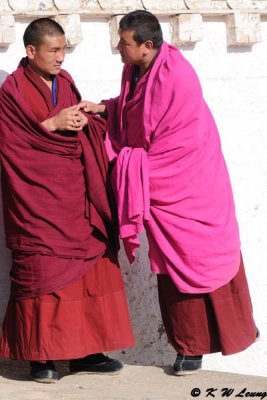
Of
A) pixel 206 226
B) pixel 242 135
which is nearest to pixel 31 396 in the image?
pixel 206 226

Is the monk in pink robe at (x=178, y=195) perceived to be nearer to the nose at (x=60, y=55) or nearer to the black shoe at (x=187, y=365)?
the black shoe at (x=187, y=365)

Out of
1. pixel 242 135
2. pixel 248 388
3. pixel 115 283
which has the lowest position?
pixel 248 388

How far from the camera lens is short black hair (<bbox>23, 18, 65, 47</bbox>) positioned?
21.2ft

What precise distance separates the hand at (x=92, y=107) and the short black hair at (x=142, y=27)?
403 millimetres

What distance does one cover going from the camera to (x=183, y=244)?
650cm

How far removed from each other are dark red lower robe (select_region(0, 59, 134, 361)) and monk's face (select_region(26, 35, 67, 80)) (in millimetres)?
63

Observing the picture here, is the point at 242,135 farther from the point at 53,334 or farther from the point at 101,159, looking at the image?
the point at 53,334

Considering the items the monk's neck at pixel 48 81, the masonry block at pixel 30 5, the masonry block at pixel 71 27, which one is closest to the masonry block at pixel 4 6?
the masonry block at pixel 30 5

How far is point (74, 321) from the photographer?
6.46 metres

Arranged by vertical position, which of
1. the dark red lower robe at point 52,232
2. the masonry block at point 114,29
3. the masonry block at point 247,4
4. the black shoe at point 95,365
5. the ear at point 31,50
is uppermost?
the masonry block at point 247,4

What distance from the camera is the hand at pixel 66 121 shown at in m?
6.42

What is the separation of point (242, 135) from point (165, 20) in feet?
2.58

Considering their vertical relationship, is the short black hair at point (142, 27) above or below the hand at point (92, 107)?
above

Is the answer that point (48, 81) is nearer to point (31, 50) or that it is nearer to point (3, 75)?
point (31, 50)
